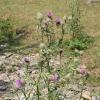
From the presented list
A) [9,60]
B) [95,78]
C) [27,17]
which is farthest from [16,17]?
[95,78]

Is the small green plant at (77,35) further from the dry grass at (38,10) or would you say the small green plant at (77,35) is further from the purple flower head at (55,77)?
the purple flower head at (55,77)

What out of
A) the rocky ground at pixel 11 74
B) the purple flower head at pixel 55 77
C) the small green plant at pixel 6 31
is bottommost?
the rocky ground at pixel 11 74

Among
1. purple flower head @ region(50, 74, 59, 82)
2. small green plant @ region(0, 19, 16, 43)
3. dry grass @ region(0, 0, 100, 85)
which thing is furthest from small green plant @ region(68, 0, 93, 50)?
purple flower head @ region(50, 74, 59, 82)

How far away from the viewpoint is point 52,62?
798cm

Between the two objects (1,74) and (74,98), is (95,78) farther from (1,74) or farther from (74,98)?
(1,74)

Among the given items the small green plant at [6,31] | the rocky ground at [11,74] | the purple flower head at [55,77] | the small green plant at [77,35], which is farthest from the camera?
the small green plant at [6,31]

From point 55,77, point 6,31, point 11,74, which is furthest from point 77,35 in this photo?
point 55,77

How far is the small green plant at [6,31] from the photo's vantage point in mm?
9512

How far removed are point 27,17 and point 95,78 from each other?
366 cm

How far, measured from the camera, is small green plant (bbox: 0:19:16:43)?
9.51 meters

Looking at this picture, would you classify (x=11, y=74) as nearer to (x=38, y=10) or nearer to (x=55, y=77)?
(x=55, y=77)

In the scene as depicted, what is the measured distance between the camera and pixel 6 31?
32.3ft

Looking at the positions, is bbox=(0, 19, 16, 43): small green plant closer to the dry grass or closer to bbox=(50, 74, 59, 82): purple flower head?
the dry grass

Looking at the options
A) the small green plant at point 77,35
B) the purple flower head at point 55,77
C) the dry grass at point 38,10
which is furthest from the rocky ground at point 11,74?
the purple flower head at point 55,77
